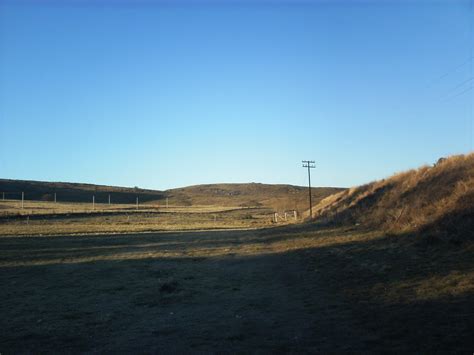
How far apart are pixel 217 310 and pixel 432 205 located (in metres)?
12.4

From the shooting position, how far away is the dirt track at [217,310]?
25.7ft

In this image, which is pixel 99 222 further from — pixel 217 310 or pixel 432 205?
pixel 217 310

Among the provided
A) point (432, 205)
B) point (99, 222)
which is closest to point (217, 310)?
point (432, 205)

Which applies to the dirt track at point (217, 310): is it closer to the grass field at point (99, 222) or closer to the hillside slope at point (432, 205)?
the hillside slope at point (432, 205)

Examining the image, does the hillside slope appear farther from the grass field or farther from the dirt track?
the grass field

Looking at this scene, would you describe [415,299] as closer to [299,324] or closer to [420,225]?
[299,324]

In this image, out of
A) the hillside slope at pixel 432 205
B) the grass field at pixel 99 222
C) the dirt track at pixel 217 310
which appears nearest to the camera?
the dirt track at pixel 217 310

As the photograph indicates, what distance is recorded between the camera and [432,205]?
1992 cm

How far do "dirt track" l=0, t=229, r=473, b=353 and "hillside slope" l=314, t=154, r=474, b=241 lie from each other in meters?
2.78

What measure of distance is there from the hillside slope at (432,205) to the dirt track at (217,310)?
2.78 metres

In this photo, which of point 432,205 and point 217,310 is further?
point 432,205

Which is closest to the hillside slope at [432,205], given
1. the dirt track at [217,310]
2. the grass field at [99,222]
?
the dirt track at [217,310]

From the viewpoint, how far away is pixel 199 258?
22656mm

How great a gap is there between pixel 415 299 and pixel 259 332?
3.35 m
